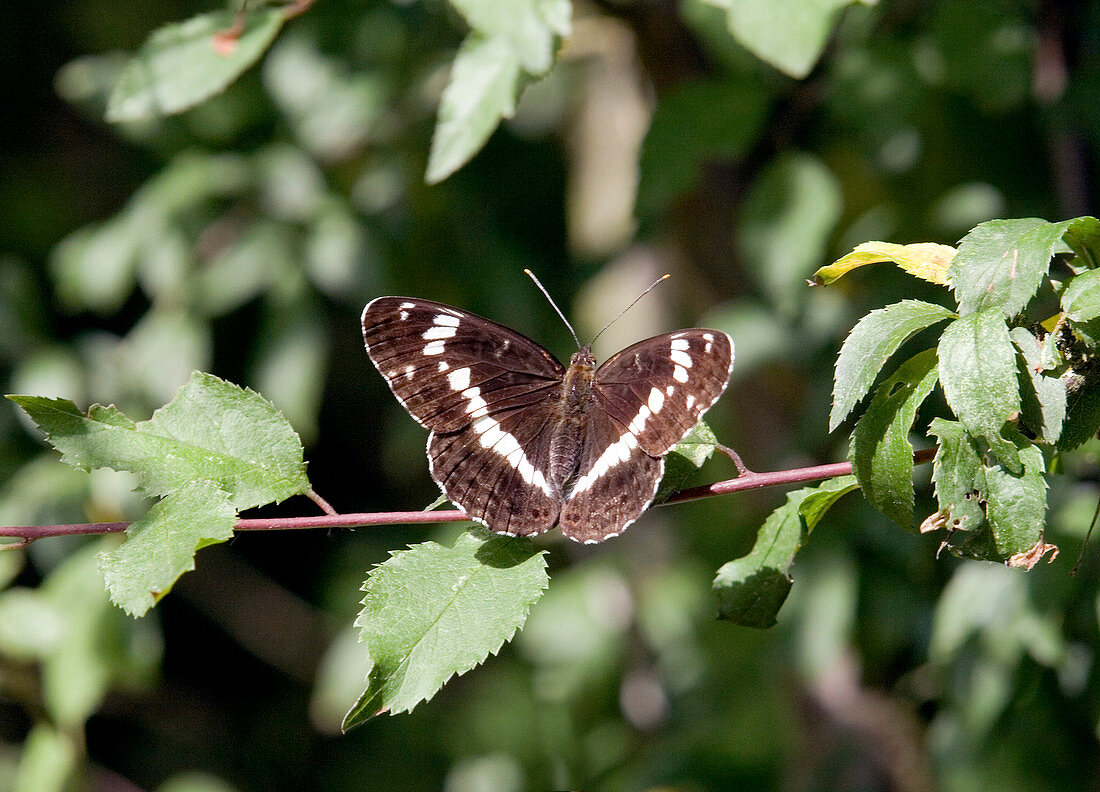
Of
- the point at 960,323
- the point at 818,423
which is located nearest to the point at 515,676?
the point at 818,423

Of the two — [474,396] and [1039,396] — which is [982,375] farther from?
[474,396]

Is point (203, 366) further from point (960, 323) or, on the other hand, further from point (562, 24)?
point (960, 323)

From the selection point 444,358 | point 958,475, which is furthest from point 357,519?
point 958,475

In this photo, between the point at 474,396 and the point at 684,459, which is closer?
the point at 684,459

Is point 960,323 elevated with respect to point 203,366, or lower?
elevated

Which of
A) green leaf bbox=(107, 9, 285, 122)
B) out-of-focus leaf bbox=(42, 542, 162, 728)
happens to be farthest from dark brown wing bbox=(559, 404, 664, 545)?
out-of-focus leaf bbox=(42, 542, 162, 728)

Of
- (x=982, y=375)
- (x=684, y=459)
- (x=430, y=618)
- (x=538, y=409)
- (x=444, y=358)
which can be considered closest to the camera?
(x=982, y=375)

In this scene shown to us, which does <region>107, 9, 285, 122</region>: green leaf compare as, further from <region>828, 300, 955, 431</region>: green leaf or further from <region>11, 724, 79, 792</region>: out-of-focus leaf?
<region>11, 724, 79, 792</region>: out-of-focus leaf
